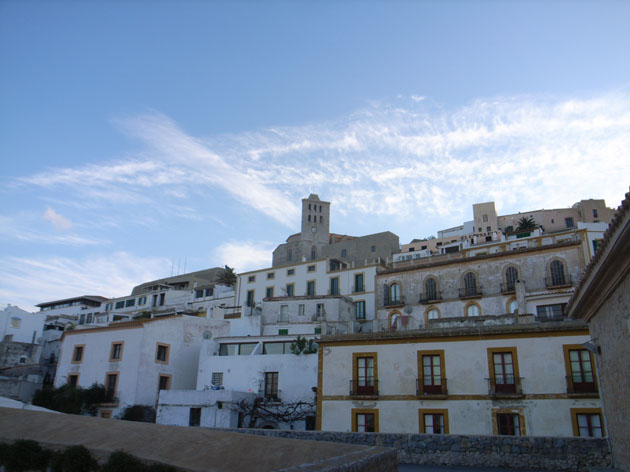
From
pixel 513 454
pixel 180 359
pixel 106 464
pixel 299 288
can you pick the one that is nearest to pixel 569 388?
pixel 513 454

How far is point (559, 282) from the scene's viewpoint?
38.2 metres

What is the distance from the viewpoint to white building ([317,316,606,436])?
22531 mm

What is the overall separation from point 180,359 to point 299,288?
65.8 ft

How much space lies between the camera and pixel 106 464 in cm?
1289

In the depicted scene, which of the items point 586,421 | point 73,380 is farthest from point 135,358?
point 586,421

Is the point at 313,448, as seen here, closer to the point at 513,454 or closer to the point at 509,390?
the point at 513,454

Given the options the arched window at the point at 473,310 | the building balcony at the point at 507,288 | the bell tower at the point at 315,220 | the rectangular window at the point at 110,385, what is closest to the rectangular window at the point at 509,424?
the building balcony at the point at 507,288

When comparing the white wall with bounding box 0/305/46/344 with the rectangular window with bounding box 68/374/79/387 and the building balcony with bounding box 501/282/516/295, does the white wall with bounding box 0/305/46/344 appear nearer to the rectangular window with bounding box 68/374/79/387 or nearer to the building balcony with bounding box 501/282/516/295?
the rectangular window with bounding box 68/374/79/387

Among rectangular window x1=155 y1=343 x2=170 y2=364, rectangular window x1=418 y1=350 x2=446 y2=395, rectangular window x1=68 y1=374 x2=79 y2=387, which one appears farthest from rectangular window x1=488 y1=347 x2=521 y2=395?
rectangular window x1=68 y1=374 x2=79 y2=387

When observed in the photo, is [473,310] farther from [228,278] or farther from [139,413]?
[228,278]

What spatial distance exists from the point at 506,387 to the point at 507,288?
18217 mm

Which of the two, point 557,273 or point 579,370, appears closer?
point 579,370

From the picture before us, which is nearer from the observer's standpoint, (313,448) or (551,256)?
(313,448)

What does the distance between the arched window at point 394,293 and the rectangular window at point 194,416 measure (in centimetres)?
2000
